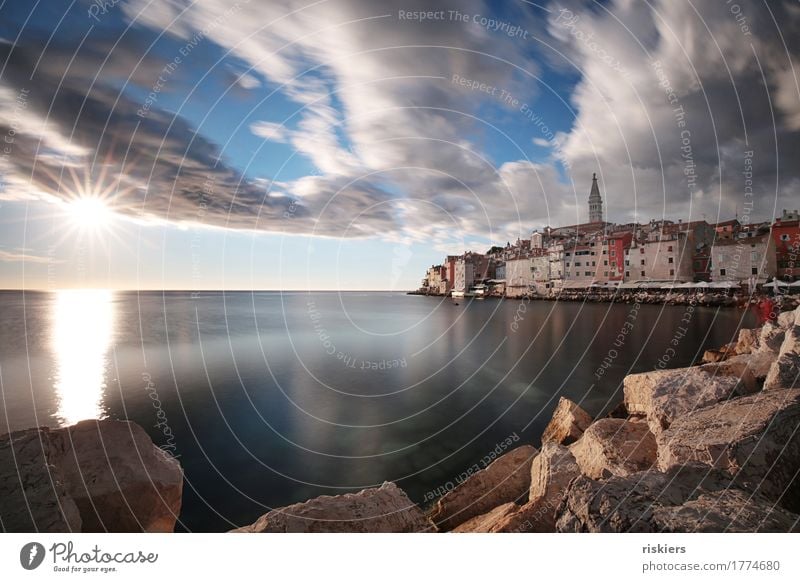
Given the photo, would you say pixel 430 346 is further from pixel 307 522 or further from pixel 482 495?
pixel 307 522

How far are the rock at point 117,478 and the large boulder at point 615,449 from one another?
3486mm

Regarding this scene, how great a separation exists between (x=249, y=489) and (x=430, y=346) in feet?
39.3

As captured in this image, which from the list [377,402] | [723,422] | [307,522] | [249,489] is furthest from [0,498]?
[377,402]

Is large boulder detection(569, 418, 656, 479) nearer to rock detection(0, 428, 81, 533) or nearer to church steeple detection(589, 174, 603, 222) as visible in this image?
rock detection(0, 428, 81, 533)

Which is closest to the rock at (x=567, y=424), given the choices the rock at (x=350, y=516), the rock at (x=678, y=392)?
the rock at (x=678, y=392)

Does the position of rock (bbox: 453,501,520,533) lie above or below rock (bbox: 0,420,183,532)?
below

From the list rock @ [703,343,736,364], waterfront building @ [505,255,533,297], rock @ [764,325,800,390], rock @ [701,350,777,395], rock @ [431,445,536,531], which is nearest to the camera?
rock @ [764,325,800,390]

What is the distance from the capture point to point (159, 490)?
2643mm

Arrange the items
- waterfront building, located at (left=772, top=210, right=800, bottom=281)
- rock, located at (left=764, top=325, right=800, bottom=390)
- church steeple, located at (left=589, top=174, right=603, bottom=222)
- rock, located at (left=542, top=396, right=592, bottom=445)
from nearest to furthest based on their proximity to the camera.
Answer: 1. rock, located at (left=764, top=325, right=800, bottom=390)
2. rock, located at (left=542, top=396, right=592, bottom=445)
3. waterfront building, located at (left=772, top=210, right=800, bottom=281)
4. church steeple, located at (left=589, top=174, right=603, bottom=222)

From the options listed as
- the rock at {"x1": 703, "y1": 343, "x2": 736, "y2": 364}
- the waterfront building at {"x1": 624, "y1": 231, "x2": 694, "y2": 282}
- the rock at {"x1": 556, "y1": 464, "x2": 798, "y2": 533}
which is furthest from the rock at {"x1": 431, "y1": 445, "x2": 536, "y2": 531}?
the waterfront building at {"x1": 624, "y1": 231, "x2": 694, "y2": 282}

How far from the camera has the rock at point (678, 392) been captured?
11.6 ft

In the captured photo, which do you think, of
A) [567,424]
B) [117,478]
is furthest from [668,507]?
[117,478]

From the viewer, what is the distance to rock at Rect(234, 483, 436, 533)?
2.34m

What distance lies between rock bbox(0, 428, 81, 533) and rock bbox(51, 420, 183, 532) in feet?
0.70
